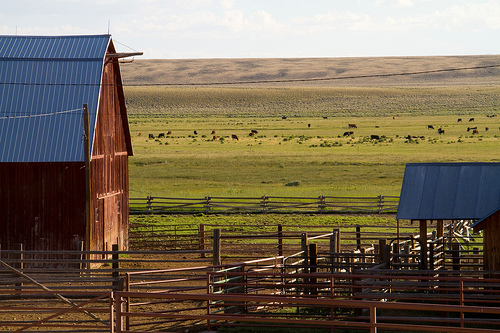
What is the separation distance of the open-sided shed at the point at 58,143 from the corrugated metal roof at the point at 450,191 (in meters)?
10.2

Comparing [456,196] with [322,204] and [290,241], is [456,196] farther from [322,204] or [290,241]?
[322,204]

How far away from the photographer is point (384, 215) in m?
37.1

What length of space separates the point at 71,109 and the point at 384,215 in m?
20.1

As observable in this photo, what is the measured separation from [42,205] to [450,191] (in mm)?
12780

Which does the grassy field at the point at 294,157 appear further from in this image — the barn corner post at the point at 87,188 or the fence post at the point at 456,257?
the fence post at the point at 456,257

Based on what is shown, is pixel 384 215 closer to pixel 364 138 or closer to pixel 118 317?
pixel 118 317

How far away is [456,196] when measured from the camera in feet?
52.6

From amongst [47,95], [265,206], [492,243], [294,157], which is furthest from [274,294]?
[294,157]

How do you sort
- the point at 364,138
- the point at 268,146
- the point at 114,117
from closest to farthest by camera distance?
1. the point at 114,117
2. the point at 268,146
3. the point at 364,138

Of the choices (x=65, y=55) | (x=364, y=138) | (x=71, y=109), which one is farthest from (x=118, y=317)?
(x=364, y=138)

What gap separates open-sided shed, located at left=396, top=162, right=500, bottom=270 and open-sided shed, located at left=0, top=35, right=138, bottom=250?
10252mm

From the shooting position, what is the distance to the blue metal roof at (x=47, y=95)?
72.4ft

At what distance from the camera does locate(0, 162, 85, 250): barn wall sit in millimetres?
21719

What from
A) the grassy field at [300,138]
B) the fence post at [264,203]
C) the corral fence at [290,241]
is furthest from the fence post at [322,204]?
the grassy field at [300,138]
